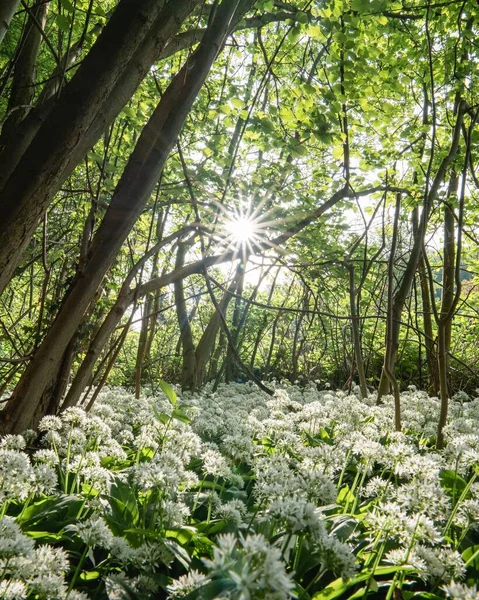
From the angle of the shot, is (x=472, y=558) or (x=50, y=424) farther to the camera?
(x=50, y=424)

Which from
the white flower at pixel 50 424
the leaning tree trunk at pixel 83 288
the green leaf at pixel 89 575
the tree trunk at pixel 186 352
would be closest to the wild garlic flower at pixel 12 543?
the green leaf at pixel 89 575

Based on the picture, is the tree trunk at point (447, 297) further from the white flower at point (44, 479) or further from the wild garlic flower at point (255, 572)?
the white flower at point (44, 479)

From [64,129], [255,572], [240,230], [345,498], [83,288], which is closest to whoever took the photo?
[255,572]

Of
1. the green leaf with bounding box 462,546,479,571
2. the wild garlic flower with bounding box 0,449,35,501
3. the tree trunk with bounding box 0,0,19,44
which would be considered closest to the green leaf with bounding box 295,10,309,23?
the tree trunk with bounding box 0,0,19,44

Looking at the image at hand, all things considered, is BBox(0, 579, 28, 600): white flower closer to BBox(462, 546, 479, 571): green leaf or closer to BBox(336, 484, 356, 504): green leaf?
BBox(462, 546, 479, 571): green leaf

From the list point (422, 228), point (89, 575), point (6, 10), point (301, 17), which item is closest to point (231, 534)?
point (89, 575)

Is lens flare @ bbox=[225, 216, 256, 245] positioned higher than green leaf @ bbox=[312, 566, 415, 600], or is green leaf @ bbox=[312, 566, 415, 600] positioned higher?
lens flare @ bbox=[225, 216, 256, 245]

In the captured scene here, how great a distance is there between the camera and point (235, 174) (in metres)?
6.19

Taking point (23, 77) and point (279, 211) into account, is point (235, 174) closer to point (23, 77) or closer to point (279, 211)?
point (279, 211)

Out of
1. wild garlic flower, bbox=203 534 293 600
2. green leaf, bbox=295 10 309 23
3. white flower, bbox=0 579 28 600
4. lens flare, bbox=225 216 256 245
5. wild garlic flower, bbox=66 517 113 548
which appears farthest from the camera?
lens flare, bbox=225 216 256 245

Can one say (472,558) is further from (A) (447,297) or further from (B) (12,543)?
(A) (447,297)

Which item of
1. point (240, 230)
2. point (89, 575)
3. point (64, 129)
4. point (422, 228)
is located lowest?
point (89, 575)

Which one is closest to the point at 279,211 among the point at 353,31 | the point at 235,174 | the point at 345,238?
the point at 235,174

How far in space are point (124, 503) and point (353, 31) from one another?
326 cm
